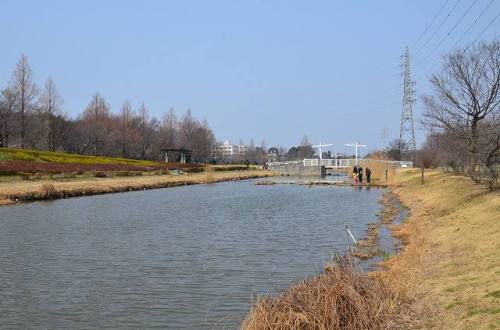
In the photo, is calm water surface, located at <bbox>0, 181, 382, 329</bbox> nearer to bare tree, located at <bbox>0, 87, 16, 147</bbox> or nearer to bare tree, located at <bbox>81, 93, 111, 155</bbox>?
bare tree, located at <bbox>0, 87, 16, 147</bbox>

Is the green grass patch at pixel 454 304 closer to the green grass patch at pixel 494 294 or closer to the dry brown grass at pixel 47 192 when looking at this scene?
the green grass patch at pixel 494 294

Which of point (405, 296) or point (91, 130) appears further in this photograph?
point (91, 130)

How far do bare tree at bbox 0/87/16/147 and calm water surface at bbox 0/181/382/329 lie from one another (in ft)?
140

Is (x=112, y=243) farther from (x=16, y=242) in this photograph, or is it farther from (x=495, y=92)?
(x=495, y=92)

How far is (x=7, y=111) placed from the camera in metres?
68.1

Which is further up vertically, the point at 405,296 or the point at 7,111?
the point at 7,111

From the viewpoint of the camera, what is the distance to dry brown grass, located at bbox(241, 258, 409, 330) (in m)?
7.45

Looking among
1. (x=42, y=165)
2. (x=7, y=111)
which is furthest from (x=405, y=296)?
(x=7, y=111)

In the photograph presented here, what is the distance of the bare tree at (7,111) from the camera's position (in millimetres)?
66938

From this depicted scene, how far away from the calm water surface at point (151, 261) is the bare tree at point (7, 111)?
Answer: 42.8m

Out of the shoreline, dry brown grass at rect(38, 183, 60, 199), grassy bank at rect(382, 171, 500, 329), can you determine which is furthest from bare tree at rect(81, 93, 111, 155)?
grassy bank at rect(382, 171, 500, 329)

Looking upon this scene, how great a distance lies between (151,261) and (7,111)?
5980 cm

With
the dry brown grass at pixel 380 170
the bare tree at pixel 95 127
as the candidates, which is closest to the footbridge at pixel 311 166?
the dry brown grass at pixel 380 170

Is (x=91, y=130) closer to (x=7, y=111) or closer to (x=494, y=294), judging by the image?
(x=7, y=111)
